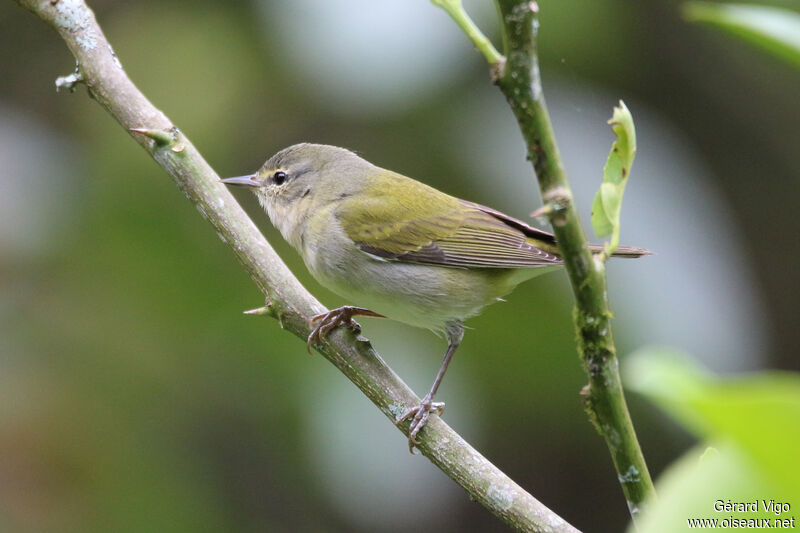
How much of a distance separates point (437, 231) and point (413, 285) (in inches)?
12.1

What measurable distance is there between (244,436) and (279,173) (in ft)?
4.07

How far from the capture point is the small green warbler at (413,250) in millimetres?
3229

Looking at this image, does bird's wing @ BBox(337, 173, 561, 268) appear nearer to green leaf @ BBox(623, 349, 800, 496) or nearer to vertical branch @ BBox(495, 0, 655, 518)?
vertical branch @ BBox(495, 0, 655, 518)

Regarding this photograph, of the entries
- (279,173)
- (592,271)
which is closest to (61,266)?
(279,173)

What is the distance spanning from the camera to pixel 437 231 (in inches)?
137

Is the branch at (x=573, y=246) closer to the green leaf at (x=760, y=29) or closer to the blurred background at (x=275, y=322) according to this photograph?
the green leaf at (x=760, y=29)

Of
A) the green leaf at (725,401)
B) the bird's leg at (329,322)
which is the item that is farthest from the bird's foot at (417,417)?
the green leaf at (725,401)

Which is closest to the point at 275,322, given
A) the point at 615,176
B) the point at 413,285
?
the point at 413,285

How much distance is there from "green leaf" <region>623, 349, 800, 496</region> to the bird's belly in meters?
2.63

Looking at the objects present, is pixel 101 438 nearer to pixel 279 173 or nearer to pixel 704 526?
pixel 279 173

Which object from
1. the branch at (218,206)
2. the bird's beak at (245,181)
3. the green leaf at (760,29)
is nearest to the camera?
the green leaf at (760,29)

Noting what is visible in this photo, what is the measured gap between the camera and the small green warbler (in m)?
3.23

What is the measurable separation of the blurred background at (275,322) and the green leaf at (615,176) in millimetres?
2091

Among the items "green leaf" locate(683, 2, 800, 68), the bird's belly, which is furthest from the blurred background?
"green leaf" locate(683, 2, 800, 68)
